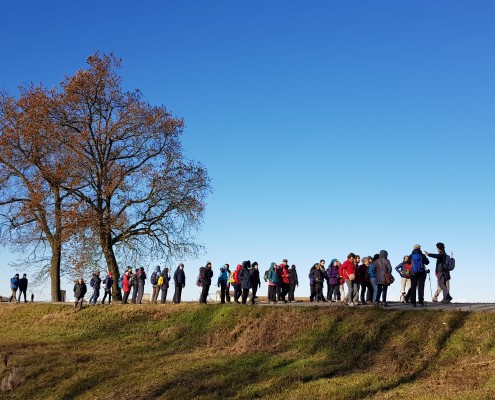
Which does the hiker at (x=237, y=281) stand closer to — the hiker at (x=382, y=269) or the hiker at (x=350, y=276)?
the hiker at (x=350, y=276)

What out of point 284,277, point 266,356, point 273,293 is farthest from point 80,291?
point 266,356

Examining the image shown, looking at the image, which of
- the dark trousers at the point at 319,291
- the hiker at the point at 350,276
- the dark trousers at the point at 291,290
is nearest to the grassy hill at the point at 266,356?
the hiker at the point at 350,276

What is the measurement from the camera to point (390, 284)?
79.5ft

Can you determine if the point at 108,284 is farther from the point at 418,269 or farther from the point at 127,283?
the point at 418,269

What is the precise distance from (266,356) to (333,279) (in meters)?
7.26

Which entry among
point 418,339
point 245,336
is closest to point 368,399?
point 418,339

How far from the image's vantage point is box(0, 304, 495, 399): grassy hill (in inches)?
679

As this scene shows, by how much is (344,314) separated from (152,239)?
1751 cm

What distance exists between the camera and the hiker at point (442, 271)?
23.4m

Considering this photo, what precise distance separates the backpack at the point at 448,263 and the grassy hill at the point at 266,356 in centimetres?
291

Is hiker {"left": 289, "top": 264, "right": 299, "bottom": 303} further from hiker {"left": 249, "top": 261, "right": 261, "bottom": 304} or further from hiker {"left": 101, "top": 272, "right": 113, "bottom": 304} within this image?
hiker {"left": 101, "top": 272, "right": 113, "bottom": 304}

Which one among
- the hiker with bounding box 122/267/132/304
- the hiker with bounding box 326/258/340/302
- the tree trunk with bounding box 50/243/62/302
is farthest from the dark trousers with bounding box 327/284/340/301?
the tree trunk with bounding box 50/243/62/302

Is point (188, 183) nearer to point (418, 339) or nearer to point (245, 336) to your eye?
point (245, 336)

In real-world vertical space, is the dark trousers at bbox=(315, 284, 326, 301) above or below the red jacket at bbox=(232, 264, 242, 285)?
below
